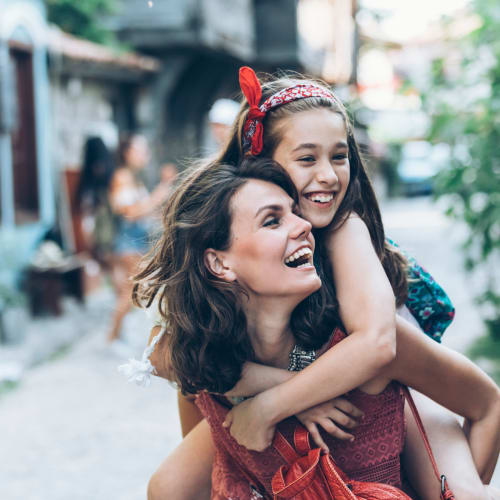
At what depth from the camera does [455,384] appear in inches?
74.1

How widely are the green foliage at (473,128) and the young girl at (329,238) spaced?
381 centimetres

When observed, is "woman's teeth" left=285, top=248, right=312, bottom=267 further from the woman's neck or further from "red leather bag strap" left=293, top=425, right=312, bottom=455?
"red leather bag strap" left=293, top=425, right=312, bottom=455

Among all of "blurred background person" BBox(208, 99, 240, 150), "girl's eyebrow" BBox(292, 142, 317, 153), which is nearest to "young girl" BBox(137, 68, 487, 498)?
"girl's eyebrow" BBox(292, 142, 317, 153)

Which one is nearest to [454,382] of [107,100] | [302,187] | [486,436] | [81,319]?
[486,436]

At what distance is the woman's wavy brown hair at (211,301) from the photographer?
72.6 inches

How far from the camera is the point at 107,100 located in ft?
34.3

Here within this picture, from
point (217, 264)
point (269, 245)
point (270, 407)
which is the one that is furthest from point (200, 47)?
Answer: point (270, 407)

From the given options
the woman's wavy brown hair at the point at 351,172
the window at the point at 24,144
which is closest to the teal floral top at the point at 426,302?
the woman's wavy brown hair at the point at 351,172

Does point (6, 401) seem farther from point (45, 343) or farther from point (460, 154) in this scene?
point (460, 154)

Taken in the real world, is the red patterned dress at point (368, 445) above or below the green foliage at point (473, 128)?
below

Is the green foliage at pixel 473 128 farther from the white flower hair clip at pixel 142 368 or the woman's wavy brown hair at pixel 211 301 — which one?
the white flower hair clip at pixel 142 368

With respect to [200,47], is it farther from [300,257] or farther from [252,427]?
[252,427]

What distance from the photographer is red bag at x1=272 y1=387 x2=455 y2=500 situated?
1.65m

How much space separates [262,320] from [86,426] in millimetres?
3529
